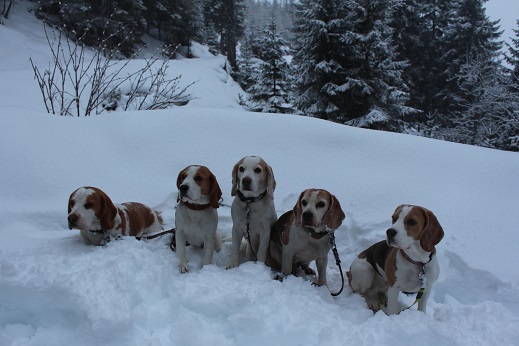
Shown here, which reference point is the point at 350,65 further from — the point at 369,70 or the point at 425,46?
the point at 425,46

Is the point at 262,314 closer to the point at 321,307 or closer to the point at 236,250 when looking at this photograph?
the point at 321,307

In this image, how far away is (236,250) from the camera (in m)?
3.64

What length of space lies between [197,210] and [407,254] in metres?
1.99

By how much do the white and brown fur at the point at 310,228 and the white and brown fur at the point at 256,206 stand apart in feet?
0.66

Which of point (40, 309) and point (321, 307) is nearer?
point (40, 309)

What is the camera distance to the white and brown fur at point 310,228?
3203 mm

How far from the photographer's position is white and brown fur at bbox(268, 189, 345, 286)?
320 cm

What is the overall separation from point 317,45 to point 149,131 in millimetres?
9914

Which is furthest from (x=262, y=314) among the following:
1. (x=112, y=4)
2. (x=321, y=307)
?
(x=112, y=4)

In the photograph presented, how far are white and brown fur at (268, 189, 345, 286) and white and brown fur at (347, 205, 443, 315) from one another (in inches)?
16.0

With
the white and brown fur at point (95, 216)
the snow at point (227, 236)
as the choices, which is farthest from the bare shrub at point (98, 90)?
the white and brown fur at point (95, 216)

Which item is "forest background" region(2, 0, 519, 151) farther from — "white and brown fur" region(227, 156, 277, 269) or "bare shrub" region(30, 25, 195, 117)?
"white and brown fur" region(227, 156, 277, 269)

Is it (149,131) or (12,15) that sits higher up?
(12,15)

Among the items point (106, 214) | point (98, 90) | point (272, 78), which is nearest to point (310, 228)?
point (106, 214)
